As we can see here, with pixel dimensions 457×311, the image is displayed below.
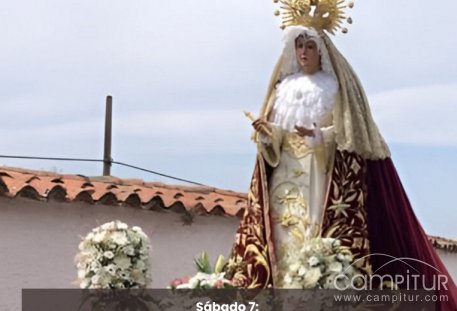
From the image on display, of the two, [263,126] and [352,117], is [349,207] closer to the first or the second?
[352,117]

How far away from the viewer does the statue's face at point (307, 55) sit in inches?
193

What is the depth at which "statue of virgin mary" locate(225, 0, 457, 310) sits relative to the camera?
15.4 ft

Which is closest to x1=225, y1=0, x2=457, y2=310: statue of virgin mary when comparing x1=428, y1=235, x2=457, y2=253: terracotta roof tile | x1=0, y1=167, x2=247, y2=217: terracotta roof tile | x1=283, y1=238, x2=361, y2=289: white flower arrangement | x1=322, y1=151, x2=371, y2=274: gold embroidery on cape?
x1=322, y1=151, x2=371, y2=274: gold embroidery on cape

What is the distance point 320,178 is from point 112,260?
107cm

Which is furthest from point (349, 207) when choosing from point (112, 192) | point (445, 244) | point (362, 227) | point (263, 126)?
point (445, 244)

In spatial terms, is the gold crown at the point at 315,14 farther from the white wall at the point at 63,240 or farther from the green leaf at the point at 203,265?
the white wall at the point at 63,240

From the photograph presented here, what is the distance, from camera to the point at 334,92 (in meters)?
4.86

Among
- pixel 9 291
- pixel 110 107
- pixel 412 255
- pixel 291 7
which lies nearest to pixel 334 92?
pixel 291 7

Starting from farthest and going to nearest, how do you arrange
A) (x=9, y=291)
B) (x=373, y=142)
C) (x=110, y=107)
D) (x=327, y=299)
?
(x=110, y=107), (x=9, y=291), (x=373, y=142), (x=327, y=299)

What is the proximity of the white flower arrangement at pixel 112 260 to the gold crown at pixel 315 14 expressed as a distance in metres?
1.33

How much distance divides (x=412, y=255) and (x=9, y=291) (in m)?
2.59

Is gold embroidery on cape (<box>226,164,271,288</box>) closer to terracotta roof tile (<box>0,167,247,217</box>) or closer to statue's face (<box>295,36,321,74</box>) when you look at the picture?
statue's face (<box>295,36,321,74</box>)

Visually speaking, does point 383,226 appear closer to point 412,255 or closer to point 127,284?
point 412,255

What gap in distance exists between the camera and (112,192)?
6.65 meters
